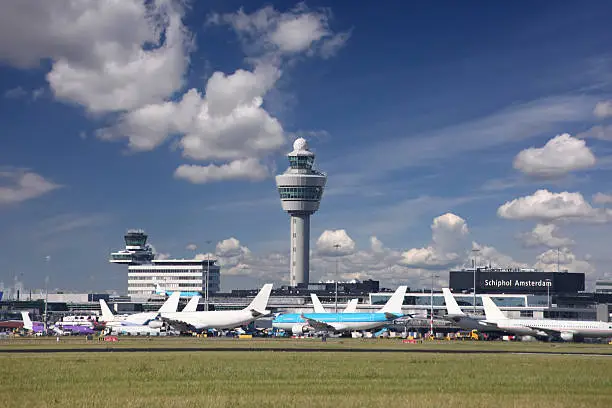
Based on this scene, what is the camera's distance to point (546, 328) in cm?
14162

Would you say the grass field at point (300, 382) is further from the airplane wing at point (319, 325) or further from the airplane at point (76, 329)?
the airplane at point (76, 329)

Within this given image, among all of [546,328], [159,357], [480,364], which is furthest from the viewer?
[546,328]

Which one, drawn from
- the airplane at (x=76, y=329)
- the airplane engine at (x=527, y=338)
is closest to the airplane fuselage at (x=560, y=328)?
the airplane engine at (x=527, y=338)

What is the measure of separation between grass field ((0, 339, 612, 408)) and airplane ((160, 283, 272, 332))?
263 ft

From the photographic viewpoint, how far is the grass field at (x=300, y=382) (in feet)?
129

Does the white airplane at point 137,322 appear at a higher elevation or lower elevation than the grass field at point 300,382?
lower

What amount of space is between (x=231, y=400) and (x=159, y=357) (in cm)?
3523

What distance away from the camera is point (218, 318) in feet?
495

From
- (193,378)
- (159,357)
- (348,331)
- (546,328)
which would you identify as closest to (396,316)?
(348,331)

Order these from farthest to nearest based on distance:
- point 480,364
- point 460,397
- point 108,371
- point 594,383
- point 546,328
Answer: point 546,328, point 480,364, point 108,371, point 594,383, point 460,397

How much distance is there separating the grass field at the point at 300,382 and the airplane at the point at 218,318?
80190 millimetres

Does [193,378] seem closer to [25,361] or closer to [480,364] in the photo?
[25,361]

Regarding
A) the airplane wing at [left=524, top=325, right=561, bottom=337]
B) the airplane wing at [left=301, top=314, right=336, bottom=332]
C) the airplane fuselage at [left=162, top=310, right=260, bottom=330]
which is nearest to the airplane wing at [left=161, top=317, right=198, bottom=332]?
the airplane fuselage at [left=162, top=310, right=260, bottom=330]

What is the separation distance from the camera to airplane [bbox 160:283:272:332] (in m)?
150
